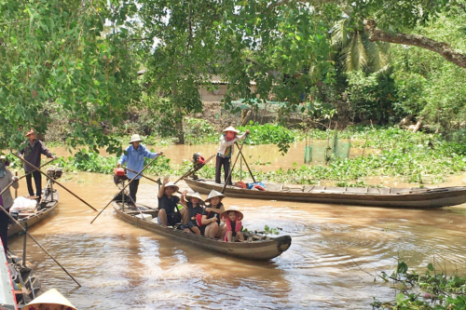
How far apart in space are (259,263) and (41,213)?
4.38 meters

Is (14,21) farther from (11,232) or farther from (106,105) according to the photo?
(11,232)

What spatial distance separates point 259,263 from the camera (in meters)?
7.26

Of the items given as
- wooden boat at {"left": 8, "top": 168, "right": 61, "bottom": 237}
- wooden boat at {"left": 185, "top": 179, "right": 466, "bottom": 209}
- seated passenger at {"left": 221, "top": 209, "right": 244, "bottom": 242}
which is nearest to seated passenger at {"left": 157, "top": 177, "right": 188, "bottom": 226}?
seated passenger at {"left": 221, "top": 209, "right": 244, "bottom": 242}

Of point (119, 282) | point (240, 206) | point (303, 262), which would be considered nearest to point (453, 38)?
point (240, 206)

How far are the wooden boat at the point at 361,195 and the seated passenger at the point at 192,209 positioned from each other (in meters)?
3.54

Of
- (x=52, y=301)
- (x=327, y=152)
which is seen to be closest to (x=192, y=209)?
(x=52, y=301)

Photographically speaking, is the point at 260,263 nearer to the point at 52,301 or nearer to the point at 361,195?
the point at 52,301

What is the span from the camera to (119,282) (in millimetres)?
6828

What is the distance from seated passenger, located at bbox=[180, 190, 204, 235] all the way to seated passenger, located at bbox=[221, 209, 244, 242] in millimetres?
658

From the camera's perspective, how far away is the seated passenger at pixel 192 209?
7914 mm

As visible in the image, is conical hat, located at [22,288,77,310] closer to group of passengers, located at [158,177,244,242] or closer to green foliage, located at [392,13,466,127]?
group of passengers, located at [158,177,244,242]

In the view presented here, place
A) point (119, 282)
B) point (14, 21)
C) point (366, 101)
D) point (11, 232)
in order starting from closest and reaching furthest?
point (14, 21)
point (119, 282)
point (11, 232)
point (366, 101)

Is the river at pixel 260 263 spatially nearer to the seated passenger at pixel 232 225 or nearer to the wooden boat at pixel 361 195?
the wooden boat at pixel 361 195

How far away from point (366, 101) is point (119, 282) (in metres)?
20.6
